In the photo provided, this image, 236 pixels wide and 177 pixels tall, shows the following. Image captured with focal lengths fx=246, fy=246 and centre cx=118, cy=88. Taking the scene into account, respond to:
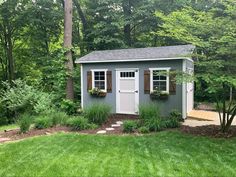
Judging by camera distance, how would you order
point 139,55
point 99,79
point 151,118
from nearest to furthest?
point 151,118 < point 139,55 < point 99,79

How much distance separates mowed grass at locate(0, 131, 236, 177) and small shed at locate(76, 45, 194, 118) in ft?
10.1

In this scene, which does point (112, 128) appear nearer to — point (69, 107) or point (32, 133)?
point (32, 133)

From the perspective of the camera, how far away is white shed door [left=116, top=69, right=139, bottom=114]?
10344 millimetres

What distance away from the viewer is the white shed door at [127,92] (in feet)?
33.9

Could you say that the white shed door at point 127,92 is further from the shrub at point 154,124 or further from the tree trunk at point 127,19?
the tree trunk at point 127,19

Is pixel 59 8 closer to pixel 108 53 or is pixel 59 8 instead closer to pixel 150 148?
pixel 108 53

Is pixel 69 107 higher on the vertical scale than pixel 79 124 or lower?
higher

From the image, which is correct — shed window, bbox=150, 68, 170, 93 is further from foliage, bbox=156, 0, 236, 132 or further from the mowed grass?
the mowed grass

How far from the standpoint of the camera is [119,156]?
16.6 ft

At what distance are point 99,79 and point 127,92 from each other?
147 centimetres

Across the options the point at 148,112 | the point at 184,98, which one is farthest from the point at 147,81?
the point at 148,112

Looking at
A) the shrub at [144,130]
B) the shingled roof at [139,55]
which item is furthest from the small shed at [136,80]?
the shrub at [144,130]

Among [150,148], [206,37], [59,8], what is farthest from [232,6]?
[59,8]

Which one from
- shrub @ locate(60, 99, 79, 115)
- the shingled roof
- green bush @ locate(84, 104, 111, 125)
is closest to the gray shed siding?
the shingled roof
